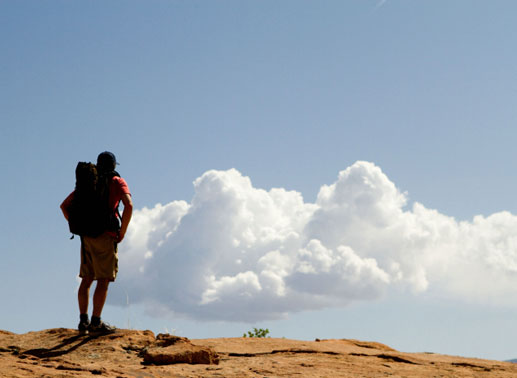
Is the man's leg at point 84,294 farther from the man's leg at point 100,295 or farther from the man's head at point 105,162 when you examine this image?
the man's head at point 105,162

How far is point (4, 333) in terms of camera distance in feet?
29.3

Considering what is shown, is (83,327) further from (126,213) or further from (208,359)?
(208,359)

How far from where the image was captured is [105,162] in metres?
7.94

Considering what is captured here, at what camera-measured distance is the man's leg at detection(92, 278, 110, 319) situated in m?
7.75

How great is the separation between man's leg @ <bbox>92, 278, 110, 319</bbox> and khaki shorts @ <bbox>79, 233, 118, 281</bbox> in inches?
2.8

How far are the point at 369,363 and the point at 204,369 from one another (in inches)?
88.8

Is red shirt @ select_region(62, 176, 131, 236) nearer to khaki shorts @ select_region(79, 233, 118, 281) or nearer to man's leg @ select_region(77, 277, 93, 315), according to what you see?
khaki shorts @ select_region(79, 233, 118, 281)

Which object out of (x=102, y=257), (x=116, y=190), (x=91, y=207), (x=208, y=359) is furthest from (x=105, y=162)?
(x=208, y=359)

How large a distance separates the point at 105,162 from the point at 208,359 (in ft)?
9.76

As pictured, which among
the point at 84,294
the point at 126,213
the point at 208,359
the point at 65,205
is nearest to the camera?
the point at 208,359

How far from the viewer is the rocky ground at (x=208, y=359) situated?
6082 millimetres

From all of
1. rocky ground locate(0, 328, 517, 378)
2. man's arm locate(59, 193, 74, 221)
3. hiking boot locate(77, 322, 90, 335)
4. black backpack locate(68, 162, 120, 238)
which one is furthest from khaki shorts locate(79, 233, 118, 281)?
rocky ground locate(0, 328, 517, 378)

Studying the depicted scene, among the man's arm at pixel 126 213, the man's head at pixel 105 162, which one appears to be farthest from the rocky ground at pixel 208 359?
the man's head at pixel 105 162

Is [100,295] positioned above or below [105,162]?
below
